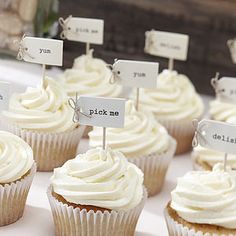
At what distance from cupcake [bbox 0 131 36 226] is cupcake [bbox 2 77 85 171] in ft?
0.84

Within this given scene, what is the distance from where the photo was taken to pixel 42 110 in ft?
8.98

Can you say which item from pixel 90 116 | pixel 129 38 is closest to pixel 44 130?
pixel 90 116

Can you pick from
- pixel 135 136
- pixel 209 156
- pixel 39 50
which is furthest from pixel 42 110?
pixel 209 156

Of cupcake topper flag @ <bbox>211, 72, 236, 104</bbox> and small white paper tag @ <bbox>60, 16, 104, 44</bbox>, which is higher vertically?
small white paper tag @ <bbox>60, 16, 104, 44</bbox>

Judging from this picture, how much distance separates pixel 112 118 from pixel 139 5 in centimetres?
168

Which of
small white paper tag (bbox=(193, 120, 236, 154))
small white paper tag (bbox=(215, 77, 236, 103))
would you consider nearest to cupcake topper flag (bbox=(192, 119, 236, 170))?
small white paper tag (bbox=(193, 120, 236, 154))

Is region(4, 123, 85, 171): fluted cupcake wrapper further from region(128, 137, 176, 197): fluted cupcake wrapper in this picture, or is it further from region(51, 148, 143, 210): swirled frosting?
region(51, 148, 143, 210): swirled frosting

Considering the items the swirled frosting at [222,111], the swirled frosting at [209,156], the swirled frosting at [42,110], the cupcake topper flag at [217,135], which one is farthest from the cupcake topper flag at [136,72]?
the swirled frosting at [222,111]

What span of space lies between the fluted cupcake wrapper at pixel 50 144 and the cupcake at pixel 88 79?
1.04 ft

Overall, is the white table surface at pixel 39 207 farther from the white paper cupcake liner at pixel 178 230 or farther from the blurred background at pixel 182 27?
the blurred background at pixel 182 27

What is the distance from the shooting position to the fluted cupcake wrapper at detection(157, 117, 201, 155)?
3.25 meters

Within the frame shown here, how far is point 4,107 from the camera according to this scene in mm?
2330

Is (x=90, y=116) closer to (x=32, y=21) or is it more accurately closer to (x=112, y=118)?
(x=112, y=118)

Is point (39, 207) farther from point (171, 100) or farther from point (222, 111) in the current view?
point (222, 111)
